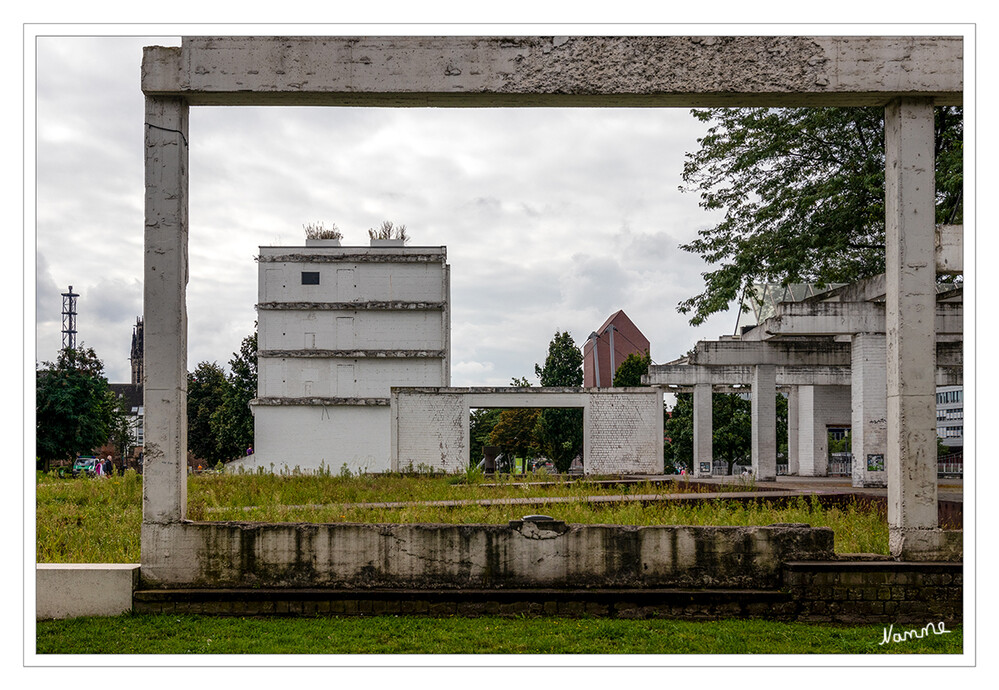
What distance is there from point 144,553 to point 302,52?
4904mm

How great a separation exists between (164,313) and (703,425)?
74.9ft

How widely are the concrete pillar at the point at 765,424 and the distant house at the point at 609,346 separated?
116 ft

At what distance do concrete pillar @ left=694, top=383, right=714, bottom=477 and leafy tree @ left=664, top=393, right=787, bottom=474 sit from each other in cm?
1043

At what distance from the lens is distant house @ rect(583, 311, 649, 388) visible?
64.2 m

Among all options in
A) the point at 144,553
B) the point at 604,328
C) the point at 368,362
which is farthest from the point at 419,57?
the point at 604,328

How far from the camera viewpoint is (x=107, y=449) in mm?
55219

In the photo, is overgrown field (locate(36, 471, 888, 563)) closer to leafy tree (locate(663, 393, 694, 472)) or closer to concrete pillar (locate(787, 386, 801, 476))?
concrete pillar (locate(787, 386, 801, 476))

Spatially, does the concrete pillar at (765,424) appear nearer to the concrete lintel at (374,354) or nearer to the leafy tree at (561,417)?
the concrete lintel at (374,354)

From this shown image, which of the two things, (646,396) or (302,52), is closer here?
(302,52)

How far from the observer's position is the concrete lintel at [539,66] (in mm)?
7949

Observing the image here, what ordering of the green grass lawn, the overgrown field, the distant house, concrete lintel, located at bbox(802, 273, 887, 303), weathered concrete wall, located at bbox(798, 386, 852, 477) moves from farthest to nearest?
the distant house
weathered concrete wall, located at bbox(798, 386, 852, 477)
concrete lintel, located at bbox(802, 273, 887, 303)
the overgrown field
the green grass lawn

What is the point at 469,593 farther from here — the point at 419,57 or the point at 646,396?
the point at 646,396

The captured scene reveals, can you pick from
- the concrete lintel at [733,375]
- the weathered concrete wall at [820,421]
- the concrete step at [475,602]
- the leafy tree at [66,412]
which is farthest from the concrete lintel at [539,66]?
→ the leafy tree at [66,412]

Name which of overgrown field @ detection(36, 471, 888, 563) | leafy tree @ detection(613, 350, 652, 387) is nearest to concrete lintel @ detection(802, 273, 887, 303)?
overgrown field @ detection(36, 471, 888, 563)
